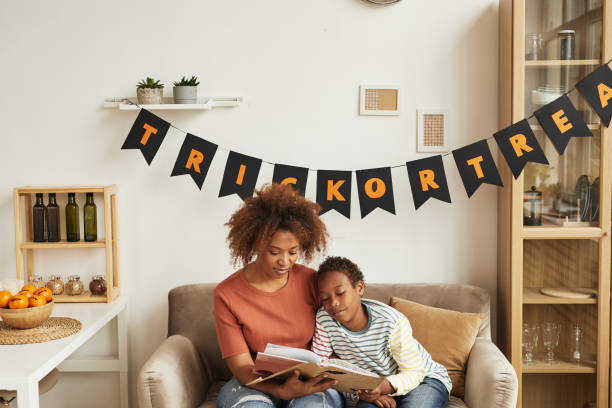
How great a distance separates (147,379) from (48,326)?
1.62ft

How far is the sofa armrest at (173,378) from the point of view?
83.0 inches

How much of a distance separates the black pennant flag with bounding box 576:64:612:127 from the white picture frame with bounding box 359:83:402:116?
2.47ft

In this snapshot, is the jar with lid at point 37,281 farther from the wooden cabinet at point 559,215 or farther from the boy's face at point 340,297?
the wooden cabinet at point 559,215

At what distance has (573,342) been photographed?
2668 millimetres

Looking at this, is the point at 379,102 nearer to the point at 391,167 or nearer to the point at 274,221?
the point at 391,167

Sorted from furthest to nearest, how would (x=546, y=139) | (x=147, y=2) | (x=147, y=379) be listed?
(x=147, y=2)
(x=546, y=139)
(x=147, y=379)

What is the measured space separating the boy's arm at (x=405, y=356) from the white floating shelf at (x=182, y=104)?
4.07 feet

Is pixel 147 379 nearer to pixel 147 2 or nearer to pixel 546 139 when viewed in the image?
pixel 147 2

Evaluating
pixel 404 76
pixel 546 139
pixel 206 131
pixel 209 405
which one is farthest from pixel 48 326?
pixel 546 139

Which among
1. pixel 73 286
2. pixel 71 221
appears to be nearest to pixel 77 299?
pixel 73 286

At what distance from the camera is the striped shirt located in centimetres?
210

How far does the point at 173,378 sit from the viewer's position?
2.18 meters

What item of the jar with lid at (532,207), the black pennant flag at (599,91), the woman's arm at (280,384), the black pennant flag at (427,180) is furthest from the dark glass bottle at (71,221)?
the black pennant flag at (599,91)

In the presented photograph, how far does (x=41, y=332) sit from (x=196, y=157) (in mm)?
929
